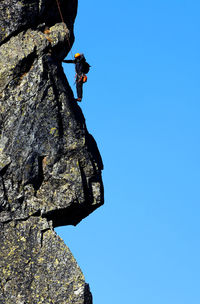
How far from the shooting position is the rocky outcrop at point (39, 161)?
124ft

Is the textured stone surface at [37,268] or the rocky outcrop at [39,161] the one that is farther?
the rocky outcrop at [39,161]

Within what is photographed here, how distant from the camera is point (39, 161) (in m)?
39.6

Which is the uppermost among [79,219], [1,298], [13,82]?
[13,82]

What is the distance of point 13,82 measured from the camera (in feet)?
132

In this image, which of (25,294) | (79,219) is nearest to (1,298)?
(25,294)

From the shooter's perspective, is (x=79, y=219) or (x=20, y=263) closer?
(x=20, y=263)

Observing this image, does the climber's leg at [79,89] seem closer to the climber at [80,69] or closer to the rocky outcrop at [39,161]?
the climber at [80,69]

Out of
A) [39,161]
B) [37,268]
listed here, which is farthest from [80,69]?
[37,268]

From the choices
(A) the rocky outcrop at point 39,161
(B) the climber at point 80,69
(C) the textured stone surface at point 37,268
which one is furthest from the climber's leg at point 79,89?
(C) the textured stone surface at point 37,268

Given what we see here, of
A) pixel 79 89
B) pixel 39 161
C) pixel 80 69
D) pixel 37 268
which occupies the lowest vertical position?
pixel 37 268

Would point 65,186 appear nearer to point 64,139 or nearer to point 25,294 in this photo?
point 64,139

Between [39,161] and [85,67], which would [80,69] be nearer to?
[85,67]

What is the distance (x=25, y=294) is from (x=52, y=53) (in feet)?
36.6

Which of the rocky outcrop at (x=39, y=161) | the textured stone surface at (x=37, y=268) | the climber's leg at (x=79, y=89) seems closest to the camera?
the textured stone surface at (x=37, y=268)
